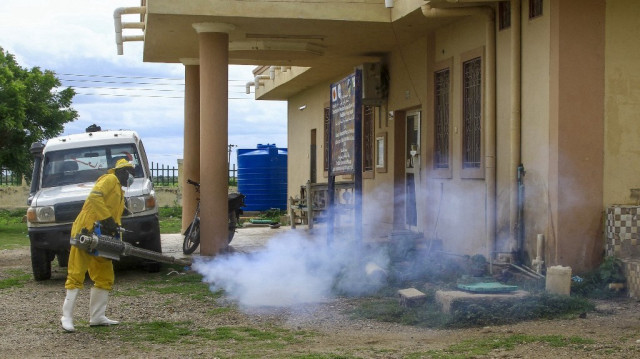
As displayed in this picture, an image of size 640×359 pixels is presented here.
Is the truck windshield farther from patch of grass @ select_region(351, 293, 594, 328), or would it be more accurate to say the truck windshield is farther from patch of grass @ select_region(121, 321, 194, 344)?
patch of grass @ select_region(351, 293, 594, 328)

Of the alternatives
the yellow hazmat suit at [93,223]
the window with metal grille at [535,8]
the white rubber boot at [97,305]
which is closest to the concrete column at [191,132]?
the window with metal grille at [535,8]

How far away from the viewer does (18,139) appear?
25688mm

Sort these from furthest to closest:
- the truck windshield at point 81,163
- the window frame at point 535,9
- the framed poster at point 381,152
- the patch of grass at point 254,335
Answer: the framed poster at point 381,152 → the truck windshield at point 81,163 → the window frame at point 535,9 → the patch of grass at point 254,335

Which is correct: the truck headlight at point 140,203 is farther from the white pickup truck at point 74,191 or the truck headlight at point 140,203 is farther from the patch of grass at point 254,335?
the patch of grass at point 254,335

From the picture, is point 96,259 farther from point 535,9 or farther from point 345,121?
point 535,9

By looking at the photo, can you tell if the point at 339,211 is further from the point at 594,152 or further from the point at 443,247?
the point at 594,152

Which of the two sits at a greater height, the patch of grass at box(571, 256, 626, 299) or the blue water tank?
the blue water tank

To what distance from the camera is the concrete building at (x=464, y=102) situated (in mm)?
10195

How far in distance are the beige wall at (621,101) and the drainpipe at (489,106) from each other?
1.84 meters

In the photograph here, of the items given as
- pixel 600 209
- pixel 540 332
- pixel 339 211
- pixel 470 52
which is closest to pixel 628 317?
pixel 540 332

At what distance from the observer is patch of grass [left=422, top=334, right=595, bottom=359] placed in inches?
271

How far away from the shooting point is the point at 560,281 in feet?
30.4

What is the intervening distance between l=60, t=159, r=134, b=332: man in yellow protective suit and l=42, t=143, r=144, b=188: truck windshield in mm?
4490

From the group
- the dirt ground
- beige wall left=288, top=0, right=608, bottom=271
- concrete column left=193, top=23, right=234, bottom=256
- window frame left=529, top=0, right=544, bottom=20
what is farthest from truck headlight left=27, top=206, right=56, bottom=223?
window frame left=529, top=0, right=544, bottom=20
